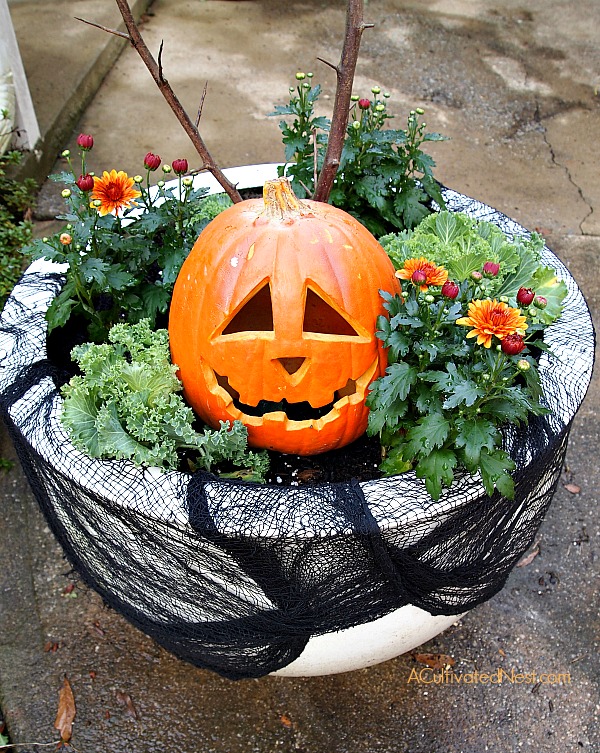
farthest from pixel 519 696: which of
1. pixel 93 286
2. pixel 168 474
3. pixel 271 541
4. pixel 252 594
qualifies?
pixel 93 286

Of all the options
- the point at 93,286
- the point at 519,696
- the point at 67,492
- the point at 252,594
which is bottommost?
the point at 519,696

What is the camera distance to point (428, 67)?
5.89 metres

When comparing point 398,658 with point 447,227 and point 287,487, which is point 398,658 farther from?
point 447,227

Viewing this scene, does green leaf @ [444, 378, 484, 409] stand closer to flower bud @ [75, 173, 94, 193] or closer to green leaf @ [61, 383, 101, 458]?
green leaf @ [61, 383, 101, 458]

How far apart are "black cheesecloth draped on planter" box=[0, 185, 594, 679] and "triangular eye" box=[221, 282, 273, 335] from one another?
478 millimetres

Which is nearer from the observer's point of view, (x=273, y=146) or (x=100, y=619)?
(x=100, y=619)

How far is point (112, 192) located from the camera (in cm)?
182

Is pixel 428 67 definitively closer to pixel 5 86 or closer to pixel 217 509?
pixel 5 86

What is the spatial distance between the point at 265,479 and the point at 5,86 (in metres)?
2.88

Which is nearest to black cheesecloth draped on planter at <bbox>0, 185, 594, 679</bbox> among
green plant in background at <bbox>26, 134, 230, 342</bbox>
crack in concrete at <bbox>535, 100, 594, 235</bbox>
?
green plant in background at <bbox>26, 134, 230, 342</bbox>

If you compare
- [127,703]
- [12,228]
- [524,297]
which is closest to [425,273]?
[524,297]

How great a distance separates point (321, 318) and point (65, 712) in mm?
1399

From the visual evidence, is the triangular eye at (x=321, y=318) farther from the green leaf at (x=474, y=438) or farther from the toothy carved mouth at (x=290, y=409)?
the green leaf at (x=474, y=438)

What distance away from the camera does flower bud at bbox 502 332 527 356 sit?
55.7 inches
